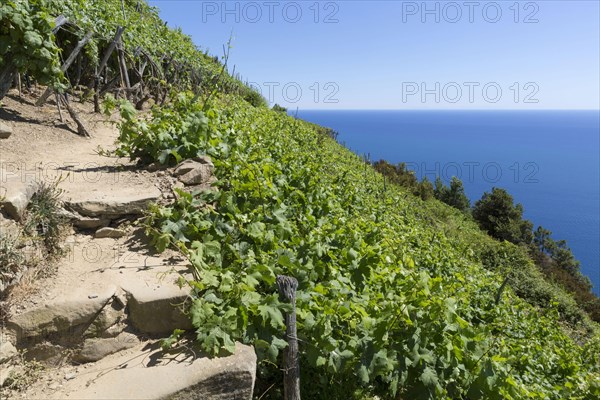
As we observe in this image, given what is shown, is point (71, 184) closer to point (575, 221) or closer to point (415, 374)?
point (415, 374)

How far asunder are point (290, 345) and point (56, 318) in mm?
1863

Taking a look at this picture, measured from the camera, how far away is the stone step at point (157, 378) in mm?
2719

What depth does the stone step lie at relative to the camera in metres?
2.72

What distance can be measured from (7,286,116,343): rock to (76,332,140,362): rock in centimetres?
17

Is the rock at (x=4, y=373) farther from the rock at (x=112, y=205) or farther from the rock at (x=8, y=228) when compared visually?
the rock at (x=112, y=205)

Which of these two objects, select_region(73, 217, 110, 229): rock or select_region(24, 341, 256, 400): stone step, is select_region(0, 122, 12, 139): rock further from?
select_region(24, 341, 256, 400): stone step

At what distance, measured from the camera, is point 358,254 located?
14.8ft

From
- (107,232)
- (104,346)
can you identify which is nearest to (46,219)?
A: (107,232)

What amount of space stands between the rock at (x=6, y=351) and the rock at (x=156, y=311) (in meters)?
0.82

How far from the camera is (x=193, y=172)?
15.9 ft

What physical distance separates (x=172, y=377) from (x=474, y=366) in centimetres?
284

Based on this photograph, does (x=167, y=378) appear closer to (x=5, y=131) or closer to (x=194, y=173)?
(x=194, y=173)

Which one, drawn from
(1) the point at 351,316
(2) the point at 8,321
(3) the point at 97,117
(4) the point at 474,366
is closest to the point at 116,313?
(2) the point at 8,321

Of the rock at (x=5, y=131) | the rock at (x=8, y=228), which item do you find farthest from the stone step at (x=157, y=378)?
the rock at (x=5, y=131)
